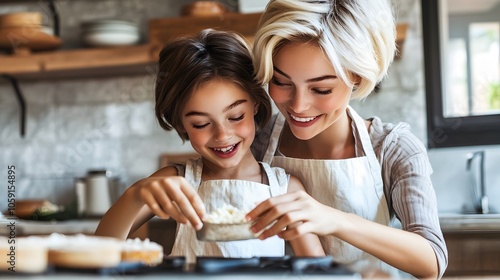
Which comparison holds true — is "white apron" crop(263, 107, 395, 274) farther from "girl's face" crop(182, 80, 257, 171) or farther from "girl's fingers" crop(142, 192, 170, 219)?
"girl's fingers" crop(142, 192, 170, 219)

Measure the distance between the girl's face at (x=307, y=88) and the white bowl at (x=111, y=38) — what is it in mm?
1975

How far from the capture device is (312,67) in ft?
4.43

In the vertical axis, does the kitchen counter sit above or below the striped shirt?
below

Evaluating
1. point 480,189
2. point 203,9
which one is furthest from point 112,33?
point 480,189

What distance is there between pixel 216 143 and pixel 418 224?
45 centimetres

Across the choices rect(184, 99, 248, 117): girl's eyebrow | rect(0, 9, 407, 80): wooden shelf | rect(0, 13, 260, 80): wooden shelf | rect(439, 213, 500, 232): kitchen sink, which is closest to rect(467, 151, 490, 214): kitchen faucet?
rect(439, 213, 500, 232): kitchen sink

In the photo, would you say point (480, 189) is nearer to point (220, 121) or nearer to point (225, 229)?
point (220, 121)

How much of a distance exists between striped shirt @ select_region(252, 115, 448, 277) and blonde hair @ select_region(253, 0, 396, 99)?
19 centimetres

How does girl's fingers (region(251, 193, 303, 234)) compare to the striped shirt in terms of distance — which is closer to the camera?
girl's fingers (region(251, 193, 303, 234))

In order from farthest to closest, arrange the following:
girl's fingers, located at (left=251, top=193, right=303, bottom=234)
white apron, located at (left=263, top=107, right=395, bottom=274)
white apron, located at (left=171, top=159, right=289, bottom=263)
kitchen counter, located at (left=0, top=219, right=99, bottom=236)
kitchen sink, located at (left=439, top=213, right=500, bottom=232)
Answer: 1. kitchen counter, located at (left=0, top=219, right=99, bottom=236)
2. kitchen sink, located at (left=439, top=213, right=500, bottom=232)
3. white apron, located at (left=263, top=107, right=395, bottom=274)
4. white apron, located at (left=171, top=159, right=289, bottom=263)
5. girl's fingers, located at (left=251, top=193, right=303, bottom=234)

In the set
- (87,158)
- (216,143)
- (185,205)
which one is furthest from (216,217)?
(87,158)

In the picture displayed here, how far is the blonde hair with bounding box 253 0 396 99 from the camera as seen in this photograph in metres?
1.36

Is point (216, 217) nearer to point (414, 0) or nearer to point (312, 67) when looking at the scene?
point (312, 67)

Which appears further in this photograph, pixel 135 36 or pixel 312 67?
pixel 135 36
